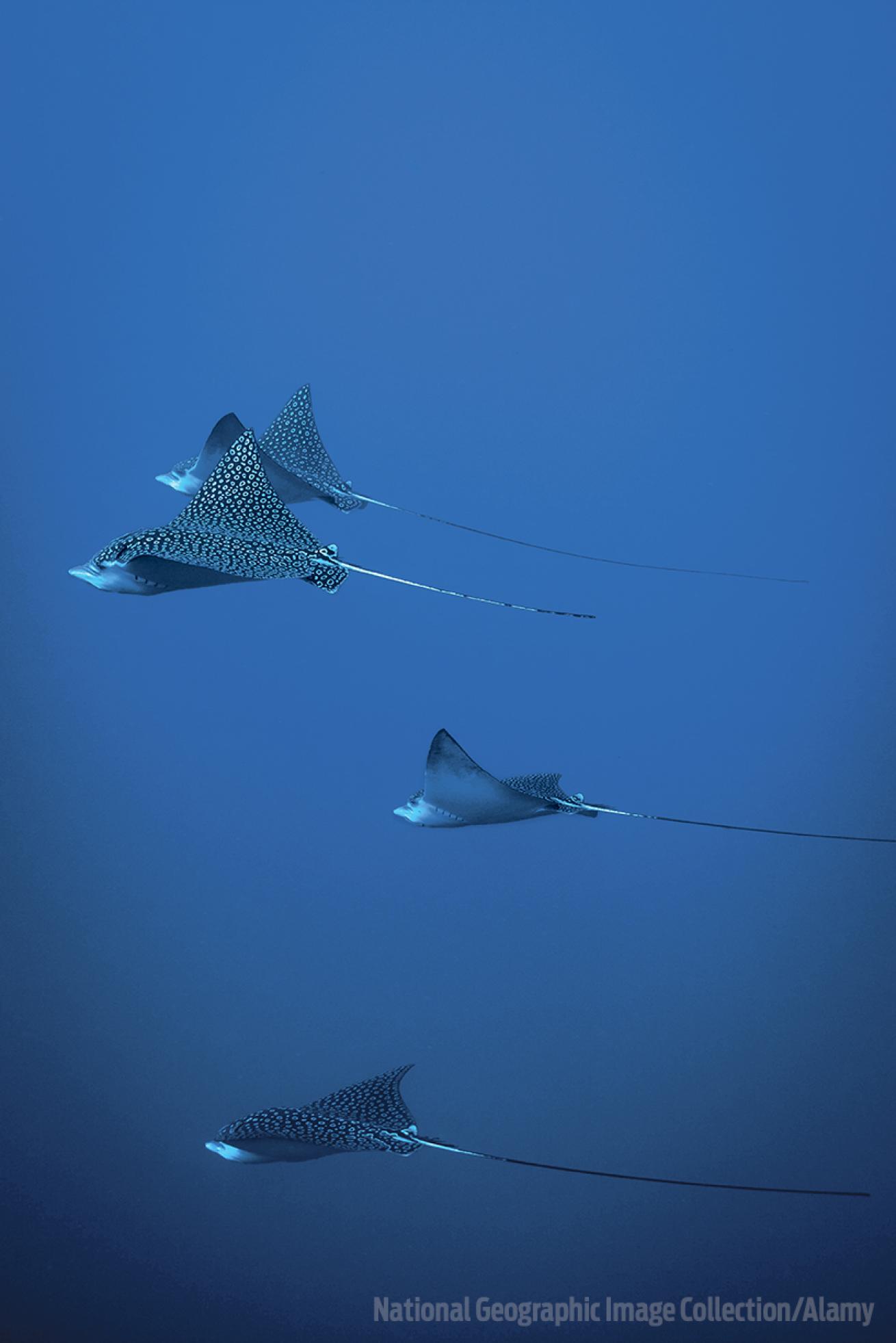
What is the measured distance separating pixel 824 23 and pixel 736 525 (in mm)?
1486

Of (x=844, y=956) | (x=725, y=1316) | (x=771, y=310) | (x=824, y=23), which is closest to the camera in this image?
(x=824, y=23)

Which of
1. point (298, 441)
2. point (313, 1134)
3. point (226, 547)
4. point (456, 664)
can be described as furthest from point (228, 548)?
point (456, 664)

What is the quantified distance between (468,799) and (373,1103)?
939mm

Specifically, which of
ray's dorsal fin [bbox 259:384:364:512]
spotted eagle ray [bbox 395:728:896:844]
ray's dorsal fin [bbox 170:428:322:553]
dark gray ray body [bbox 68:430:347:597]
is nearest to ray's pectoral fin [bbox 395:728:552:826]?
spotted eagle ray [bbox 395:728:896:844]

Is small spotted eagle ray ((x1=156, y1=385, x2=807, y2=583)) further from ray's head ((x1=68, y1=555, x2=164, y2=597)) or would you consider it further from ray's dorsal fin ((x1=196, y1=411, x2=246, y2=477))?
ray's head ((x1=68, y1=555, x2=164, y2=597))

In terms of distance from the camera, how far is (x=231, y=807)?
3.54 m

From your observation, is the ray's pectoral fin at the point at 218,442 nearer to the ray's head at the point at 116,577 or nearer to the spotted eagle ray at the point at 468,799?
the ray's head at the point at 116,577

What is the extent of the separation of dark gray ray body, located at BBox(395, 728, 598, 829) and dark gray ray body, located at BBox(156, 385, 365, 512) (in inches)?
30.1

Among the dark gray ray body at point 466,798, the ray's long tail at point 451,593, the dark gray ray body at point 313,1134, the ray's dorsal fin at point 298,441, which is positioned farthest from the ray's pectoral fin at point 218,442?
the dark gray ray body at point 313,1134

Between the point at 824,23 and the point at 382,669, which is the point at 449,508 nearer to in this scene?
the point at 382,669

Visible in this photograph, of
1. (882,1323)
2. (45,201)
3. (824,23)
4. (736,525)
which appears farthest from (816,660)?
(45,201)

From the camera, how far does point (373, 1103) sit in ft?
8.39

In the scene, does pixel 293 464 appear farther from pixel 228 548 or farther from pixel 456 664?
pixel 456 664

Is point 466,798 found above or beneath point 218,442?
beneath
